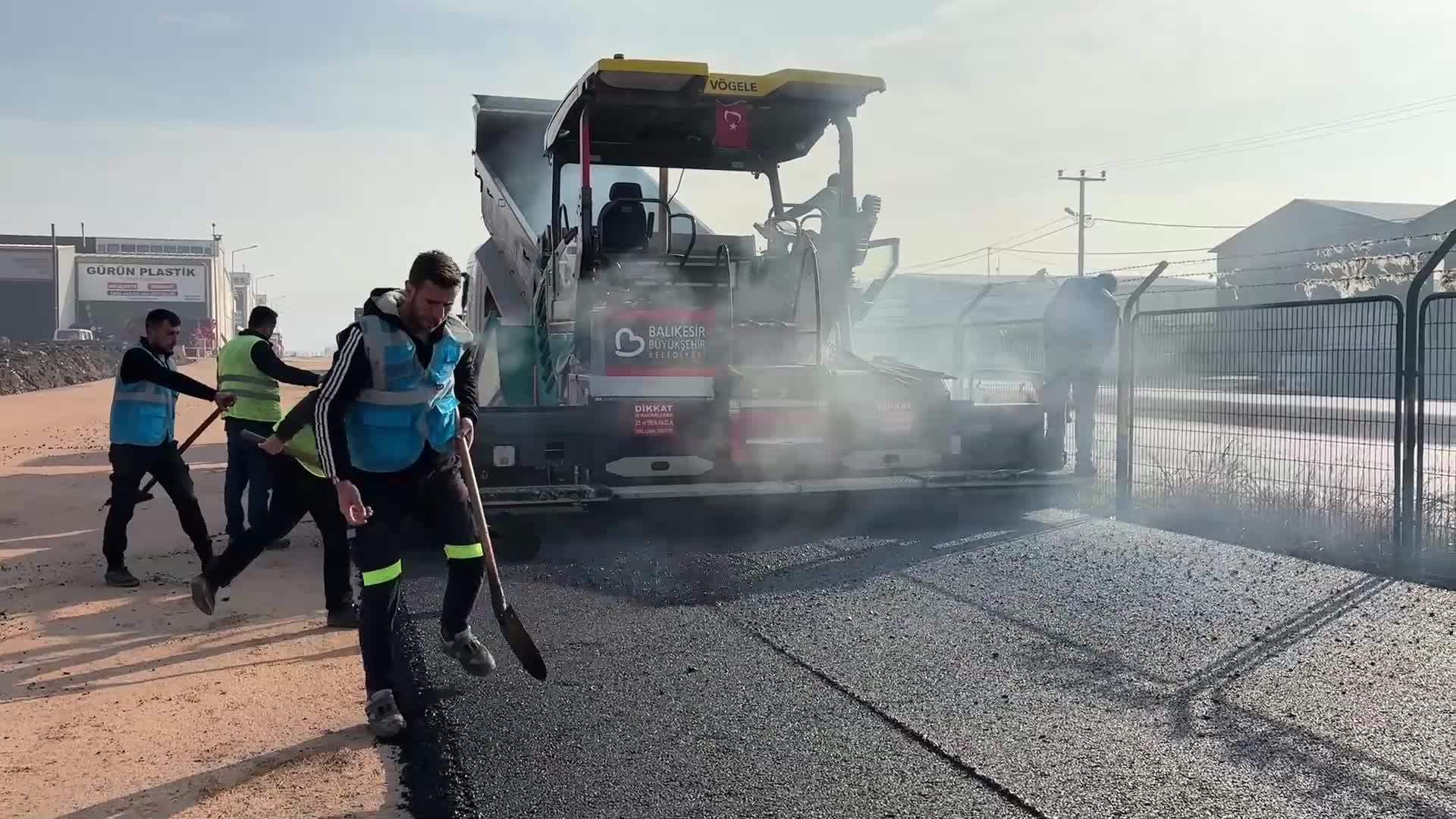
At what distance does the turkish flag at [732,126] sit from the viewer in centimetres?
809

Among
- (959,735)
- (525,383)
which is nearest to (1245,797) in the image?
(959,735)

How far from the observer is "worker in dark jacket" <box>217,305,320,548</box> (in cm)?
731

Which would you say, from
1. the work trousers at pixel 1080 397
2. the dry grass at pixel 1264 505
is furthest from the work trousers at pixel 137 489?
the dry grass at pixel 1264 505

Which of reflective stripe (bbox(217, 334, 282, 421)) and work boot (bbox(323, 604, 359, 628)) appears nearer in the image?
work boot (bbox(323, 604, 359, 628))

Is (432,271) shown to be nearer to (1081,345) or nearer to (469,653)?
(469,653)

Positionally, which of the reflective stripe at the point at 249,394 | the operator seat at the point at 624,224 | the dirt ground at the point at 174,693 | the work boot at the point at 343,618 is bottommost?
the dirt ground at the point at 174,693

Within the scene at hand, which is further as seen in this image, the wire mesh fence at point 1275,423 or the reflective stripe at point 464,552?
the wire mesh fence at point 1275,423

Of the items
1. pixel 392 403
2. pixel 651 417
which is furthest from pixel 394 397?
pixel 651 417

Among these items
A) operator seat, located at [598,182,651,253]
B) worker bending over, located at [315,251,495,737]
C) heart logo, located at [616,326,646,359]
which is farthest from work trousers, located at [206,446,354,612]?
operator seat, located at [598,182,651,253]

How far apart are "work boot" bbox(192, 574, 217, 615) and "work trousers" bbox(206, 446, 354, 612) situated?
129mm

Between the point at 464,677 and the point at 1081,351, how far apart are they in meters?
6.23

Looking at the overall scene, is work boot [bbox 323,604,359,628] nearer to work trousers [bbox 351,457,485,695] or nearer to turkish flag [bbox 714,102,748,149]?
work trousers [bbox 351,457,485,695]

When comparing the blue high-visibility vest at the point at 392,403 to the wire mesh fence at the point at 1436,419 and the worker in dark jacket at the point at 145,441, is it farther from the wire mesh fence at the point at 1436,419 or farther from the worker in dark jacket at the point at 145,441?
the wire mesh fence at the point at 1436,419

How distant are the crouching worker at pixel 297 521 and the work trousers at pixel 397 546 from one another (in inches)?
52.9
